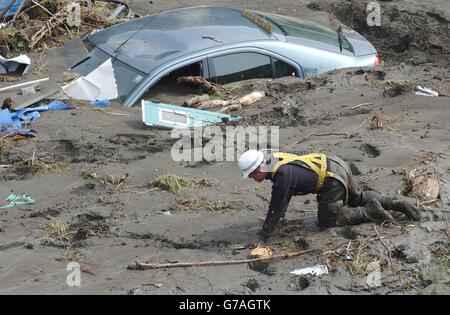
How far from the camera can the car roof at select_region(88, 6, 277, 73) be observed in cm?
902

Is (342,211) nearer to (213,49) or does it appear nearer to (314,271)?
(314,271)

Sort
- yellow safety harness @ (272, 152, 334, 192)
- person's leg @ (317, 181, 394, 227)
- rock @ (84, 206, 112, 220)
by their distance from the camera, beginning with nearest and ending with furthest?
yellow safety harness @ (272, 152, 334, 192) → person's leg @ (317, 181, 394, 227) → rock @ (84, 206, 112, 220)

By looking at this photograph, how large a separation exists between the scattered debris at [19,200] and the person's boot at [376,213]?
3.19 meters

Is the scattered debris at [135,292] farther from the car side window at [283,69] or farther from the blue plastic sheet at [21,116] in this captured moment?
the car side window at [283,69]

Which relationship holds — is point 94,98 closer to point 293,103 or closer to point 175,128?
point 175,128

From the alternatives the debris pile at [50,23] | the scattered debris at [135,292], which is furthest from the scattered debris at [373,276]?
the debris pile at [50,23]

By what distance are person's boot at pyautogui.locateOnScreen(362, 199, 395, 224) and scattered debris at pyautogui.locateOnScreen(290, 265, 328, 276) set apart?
0.90 meters

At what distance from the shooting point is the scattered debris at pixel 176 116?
877cm

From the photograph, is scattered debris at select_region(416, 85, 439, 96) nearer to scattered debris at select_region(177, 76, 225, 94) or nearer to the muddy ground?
the muddy ground

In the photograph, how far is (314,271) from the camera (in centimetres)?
603

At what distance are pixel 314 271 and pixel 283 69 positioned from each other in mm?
3950

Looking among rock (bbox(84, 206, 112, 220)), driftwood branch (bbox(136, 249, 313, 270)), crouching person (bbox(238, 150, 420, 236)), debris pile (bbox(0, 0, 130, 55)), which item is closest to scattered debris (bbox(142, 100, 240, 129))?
rock (bbox(84, 206, 112, 220))
